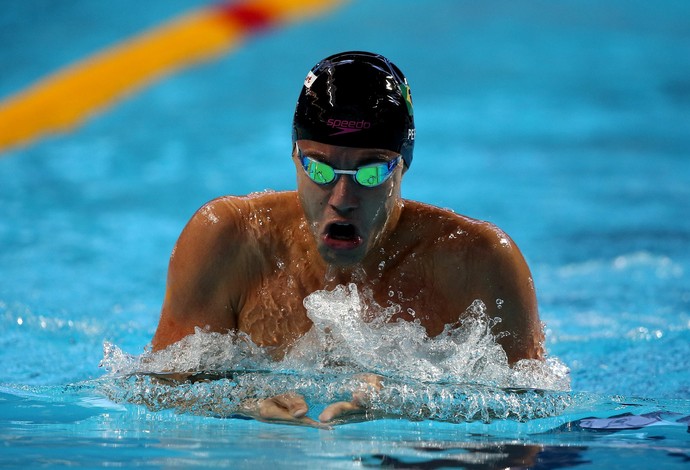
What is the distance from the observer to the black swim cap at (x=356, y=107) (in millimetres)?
2525

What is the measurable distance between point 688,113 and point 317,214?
233 inches

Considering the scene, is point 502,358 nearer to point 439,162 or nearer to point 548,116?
point 439,162

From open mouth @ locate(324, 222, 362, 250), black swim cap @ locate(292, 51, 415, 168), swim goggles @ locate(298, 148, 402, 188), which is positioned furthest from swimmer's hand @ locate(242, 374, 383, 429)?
black swim cap @ locate(292, 51, 415, 168)

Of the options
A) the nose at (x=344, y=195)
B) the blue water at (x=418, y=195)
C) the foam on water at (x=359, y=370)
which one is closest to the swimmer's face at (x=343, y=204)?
the nose at (x=344, y=195)

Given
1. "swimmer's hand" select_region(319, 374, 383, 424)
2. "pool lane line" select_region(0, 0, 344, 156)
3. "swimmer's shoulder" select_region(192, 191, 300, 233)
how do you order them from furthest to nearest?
"pool lane line" select_region(0, 0, 344, 156) < "swimmer's shoulder" select_region(192, 191, 300, 233) < "swimmer's hand" select_region(319, 374, 383, 424)

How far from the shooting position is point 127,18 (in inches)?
346

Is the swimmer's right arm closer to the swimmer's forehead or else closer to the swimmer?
the swimmer

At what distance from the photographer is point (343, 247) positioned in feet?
8.21

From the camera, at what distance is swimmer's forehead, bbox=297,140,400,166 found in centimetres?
251

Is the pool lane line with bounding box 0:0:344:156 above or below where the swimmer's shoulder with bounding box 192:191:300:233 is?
above

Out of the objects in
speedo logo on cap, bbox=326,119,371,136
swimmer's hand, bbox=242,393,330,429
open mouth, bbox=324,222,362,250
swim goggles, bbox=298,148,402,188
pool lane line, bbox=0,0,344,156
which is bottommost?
swimmer's hand, bbox=242,393,330,429

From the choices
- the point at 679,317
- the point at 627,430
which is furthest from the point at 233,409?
the point at 679,317

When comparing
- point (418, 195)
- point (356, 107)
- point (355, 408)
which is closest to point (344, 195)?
point (356, 107)

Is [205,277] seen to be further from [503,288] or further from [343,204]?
[503,288]
